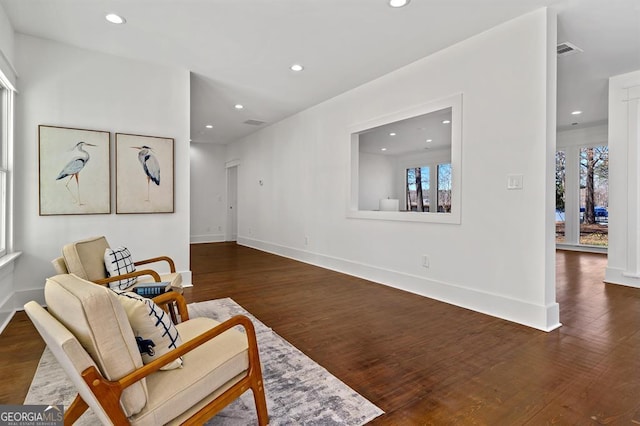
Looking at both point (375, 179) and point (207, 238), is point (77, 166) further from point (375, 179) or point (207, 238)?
point (375, 179)

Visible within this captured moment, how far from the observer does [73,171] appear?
3758 mm

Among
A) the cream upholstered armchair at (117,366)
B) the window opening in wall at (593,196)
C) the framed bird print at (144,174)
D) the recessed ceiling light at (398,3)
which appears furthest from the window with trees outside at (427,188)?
the cream upholstered armchair at (117,366)

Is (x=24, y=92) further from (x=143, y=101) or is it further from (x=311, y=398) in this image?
(x=311, y=398)

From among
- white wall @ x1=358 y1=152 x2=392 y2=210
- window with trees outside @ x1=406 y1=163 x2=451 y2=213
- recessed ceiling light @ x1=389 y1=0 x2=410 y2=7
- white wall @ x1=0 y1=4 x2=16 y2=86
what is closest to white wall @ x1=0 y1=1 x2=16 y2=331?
white wall @ x1=0 y1=4 x2=16 y2=86

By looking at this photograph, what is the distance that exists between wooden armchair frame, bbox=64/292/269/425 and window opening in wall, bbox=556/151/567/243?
29.8 feet

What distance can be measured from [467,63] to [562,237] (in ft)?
22.4

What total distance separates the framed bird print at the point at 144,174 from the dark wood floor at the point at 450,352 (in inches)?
49.1

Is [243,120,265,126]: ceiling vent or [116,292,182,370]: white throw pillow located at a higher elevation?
[243,120,265,126]: ceiling vent

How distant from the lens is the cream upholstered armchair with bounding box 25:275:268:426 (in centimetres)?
114

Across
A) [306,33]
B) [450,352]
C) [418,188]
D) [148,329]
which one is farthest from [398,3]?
[418,188]

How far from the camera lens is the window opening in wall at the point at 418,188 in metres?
10.5

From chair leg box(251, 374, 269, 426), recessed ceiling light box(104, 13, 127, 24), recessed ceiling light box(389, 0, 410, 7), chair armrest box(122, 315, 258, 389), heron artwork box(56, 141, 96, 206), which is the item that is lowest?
chair leg box(251, 374, 269, 426)

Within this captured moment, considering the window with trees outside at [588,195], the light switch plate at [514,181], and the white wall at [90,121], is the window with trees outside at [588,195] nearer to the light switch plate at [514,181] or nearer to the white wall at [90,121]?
the light switch plate at [514,181]

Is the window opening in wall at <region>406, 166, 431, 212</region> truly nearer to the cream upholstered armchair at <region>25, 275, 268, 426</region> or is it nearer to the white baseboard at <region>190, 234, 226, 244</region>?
the white baseboard at <region>190, 234, 226, 244</region>
